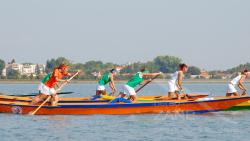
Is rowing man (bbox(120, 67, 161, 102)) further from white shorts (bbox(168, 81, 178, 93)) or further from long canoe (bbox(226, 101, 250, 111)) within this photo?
long canoe (bbox(226, 101, 250, 111))

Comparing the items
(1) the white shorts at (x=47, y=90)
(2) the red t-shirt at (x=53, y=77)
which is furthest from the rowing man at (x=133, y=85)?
(1) the white shorts at (x=47, y=90)

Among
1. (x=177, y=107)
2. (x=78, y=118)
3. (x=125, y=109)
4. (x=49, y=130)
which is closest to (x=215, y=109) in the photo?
(x=177, y=107)

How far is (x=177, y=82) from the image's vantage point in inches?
1364

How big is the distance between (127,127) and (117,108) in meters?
4.29

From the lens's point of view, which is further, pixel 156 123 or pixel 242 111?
pixel 242 111

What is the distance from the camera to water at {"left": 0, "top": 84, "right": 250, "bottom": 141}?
89.4ft

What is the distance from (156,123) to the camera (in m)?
31.6

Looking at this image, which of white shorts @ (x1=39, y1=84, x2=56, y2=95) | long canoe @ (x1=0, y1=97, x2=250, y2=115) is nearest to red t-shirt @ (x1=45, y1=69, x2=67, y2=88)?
white shorts @ (x1=39, y1=84, x2=56, y2=95)

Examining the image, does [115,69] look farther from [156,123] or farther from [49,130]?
[49,130]

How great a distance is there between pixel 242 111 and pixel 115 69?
6827mm

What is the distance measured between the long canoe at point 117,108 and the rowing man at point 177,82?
33.4 inches

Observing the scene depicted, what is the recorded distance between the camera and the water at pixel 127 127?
27250mm

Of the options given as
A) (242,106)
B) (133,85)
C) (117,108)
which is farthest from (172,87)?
(242,106)

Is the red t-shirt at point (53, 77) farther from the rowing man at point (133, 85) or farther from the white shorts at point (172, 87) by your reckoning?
the white shorts at point (172, 87)
